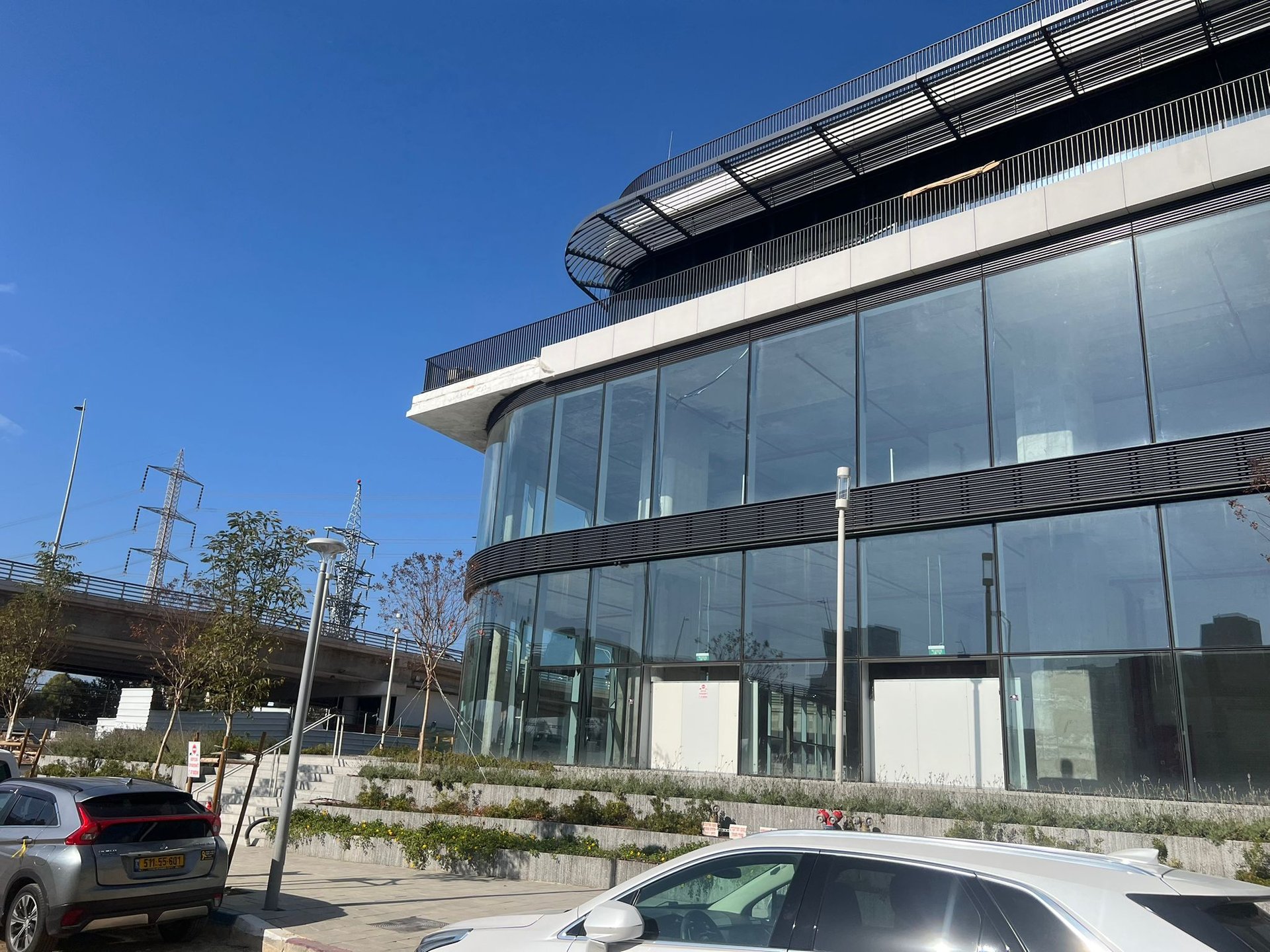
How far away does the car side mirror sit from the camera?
4293mm

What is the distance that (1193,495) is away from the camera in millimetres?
15172

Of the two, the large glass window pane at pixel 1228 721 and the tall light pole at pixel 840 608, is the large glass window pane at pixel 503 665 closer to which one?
the tall light pole at pixel 840 608

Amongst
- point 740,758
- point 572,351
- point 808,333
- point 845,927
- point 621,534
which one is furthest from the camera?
point 572,351

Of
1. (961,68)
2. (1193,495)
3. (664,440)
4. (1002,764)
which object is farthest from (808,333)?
(1002,764)

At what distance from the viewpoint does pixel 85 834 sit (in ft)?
28.5

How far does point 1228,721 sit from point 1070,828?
3.50 meters

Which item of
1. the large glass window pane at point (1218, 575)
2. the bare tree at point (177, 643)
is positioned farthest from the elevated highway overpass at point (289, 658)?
the large glass window pane at point (1218, 575)

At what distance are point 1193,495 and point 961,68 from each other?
10.1m

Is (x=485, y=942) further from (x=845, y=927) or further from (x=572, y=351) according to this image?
(x=572, y=351)

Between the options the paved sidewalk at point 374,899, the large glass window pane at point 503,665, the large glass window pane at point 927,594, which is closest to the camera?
the paved sidewalk at point 374,899

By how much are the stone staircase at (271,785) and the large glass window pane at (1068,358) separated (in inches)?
628

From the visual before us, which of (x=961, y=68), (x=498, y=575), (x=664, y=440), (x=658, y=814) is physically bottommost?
(x=658, y=814)

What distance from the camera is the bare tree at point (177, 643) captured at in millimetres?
22175

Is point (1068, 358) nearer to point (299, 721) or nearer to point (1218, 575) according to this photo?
point (1218, 575)
